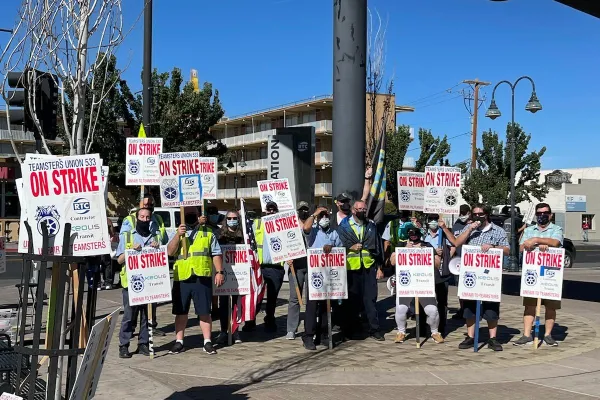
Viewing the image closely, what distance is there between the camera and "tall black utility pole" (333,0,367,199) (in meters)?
10.9

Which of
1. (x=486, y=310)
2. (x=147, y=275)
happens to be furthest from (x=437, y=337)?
(x=147, y=275)

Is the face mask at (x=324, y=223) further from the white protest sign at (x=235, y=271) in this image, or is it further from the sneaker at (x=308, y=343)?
the sneaker at (x=308, y=343)

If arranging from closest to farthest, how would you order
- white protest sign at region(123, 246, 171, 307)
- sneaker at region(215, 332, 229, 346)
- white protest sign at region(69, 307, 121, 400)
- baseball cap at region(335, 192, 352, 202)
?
white protest sign at region(69, 307, 121, 400), white protest sign at region(123, 246, 171, 307), sneaker at region(215, 332, 229, 346), baseball cap at region(335, 192, 352, 202)

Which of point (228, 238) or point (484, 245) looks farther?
point (228, 238)

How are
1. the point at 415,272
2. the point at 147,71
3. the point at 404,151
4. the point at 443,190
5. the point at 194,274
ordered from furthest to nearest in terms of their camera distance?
the point at 404,151 → the point at 147,71 → the point at 443,190 → the point at 415,272 → the point at 194,274

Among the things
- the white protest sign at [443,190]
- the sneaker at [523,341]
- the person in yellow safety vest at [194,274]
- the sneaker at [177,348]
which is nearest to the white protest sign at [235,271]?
the person in yellow safety vest at [194,274]

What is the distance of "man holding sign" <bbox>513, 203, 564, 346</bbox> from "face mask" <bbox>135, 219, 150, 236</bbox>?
5093 millimetres

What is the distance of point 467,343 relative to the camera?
962 cm

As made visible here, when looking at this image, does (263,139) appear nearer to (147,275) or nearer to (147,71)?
(147,71)

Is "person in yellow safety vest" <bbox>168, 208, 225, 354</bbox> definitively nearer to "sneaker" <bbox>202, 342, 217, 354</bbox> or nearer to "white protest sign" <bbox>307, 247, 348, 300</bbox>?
"sneaker" <bbox>202, 342, 217, 354</bbox>

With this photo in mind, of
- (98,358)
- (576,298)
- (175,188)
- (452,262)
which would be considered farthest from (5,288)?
(98,358)

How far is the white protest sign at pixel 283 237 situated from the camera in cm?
990

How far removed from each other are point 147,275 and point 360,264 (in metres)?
3.09

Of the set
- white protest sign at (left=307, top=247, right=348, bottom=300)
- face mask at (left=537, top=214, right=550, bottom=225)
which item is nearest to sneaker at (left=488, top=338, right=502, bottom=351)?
face mask at (left=537, top=214, right=550, bottom=225)
